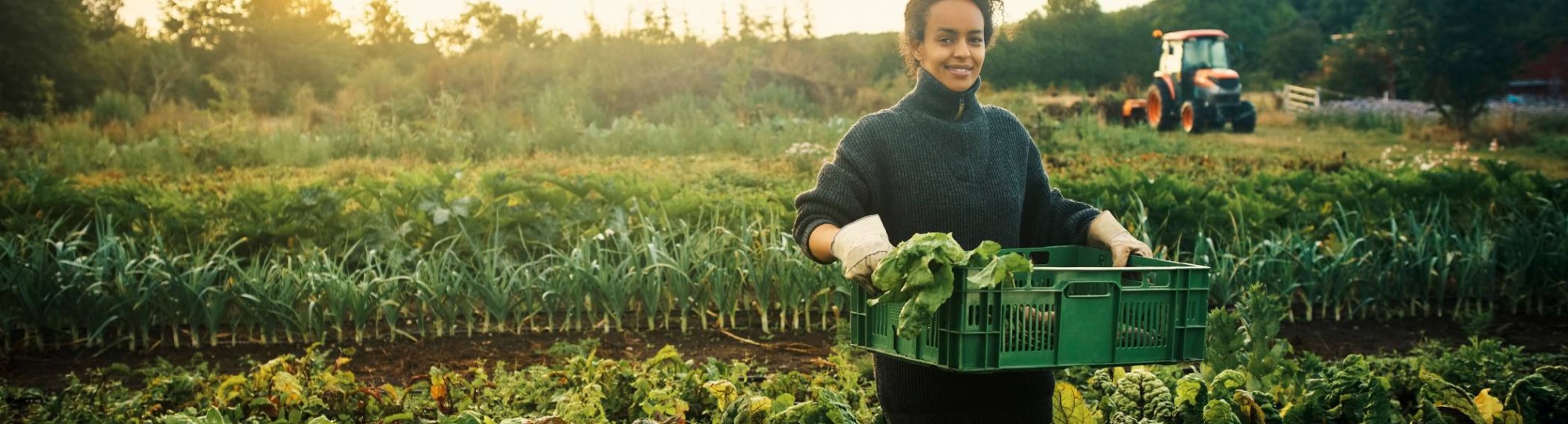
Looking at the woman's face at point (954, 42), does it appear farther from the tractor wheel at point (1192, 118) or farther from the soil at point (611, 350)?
the tractor wheel at point (1192, 118)

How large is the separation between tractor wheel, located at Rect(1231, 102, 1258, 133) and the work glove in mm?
11352

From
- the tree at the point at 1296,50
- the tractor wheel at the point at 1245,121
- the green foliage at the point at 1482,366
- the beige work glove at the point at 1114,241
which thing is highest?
the tree at the point at 1296,50

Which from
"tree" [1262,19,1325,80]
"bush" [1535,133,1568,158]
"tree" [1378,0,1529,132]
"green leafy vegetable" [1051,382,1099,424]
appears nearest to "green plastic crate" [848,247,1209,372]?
"green leafy vegetable" [1051,382,1099,424]

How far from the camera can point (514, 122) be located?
34.6 feet

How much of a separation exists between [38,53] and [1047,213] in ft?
26.2

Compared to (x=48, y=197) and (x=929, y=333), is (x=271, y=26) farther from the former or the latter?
(x=929, y=333)

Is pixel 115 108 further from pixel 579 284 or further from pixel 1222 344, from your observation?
pixel 1222 344

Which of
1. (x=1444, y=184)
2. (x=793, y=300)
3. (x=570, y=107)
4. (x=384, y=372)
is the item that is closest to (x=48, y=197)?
(x=384, y=372)

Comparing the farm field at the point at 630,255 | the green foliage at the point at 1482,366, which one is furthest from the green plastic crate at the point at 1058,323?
the green foliage at the point at 1482,366

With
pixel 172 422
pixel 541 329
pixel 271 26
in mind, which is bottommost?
pixel 541 329

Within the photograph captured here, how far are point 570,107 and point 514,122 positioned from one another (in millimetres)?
549

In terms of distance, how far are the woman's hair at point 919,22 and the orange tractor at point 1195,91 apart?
34.2 feet

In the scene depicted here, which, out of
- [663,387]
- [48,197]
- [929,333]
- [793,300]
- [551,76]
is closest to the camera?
[929,333]

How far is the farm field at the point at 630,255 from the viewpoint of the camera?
248 cm
